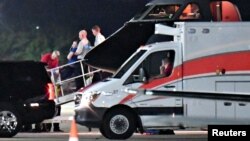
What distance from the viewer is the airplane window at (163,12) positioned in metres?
19.9

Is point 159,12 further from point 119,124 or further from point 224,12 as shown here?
point 119,124

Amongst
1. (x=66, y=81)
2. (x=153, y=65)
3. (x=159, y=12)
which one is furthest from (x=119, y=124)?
(x=159, y=12)

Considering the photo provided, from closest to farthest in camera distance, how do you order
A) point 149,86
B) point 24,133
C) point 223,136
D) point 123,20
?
point 223,136 → point 149,86 → point 24,133 → point 123,20

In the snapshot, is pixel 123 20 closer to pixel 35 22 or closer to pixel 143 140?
pixel 35 22

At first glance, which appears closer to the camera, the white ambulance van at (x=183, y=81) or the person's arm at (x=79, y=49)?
the white ambulance van at (x=183, y=81)

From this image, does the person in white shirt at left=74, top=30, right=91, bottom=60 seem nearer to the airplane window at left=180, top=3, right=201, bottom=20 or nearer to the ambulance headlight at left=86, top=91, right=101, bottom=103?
the airplane window at left=180, top=3, right=201, bottom=20

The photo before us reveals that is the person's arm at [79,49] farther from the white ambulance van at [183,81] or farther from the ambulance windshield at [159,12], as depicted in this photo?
the white ambulance van at [183,81]

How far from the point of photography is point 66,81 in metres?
20.4

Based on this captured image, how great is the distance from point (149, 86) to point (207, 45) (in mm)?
1540

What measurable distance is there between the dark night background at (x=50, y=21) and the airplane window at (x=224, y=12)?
811 centimetres

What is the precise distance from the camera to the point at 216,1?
65.5 feet

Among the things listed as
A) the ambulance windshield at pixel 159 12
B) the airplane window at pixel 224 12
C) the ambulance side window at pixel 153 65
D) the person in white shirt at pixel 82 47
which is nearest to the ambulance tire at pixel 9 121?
the ambulance side window at pixel 153 65

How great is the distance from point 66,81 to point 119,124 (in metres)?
4.04

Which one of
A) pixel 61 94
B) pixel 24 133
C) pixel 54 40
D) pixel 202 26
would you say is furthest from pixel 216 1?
pixel 54 40
